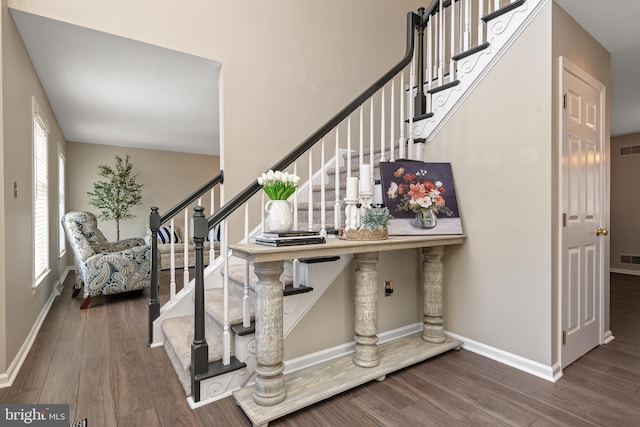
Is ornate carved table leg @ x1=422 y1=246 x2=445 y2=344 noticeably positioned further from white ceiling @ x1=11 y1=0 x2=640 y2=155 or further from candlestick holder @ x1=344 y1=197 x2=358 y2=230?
white ceiling @ x1=11 y1=0 x2=640 y2=155

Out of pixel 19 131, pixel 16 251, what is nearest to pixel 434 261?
pixel 16 251

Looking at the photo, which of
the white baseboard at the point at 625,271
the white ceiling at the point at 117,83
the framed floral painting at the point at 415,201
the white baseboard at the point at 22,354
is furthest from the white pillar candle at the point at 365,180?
the white baseboard at the point at 625,271

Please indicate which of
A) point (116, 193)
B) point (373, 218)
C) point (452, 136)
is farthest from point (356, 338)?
point (116, 193)

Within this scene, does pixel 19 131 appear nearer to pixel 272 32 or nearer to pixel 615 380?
pixel 272 32

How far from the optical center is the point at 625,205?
5.65 metres

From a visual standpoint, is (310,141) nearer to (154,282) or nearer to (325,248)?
(325,248)

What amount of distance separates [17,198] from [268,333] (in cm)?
215

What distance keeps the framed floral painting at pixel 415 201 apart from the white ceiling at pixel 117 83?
1.98 metres

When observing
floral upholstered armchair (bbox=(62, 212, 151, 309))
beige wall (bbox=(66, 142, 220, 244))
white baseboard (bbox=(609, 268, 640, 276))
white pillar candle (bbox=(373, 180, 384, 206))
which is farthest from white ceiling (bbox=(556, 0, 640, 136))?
beige wall (bbox=(66, 142, 220, 244))

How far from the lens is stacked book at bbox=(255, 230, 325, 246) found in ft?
5.64

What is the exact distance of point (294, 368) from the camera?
2088mm

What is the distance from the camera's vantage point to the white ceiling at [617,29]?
2.13m

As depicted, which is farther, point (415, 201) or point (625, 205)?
point (625, 205)

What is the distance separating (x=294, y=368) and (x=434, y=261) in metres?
1.30
